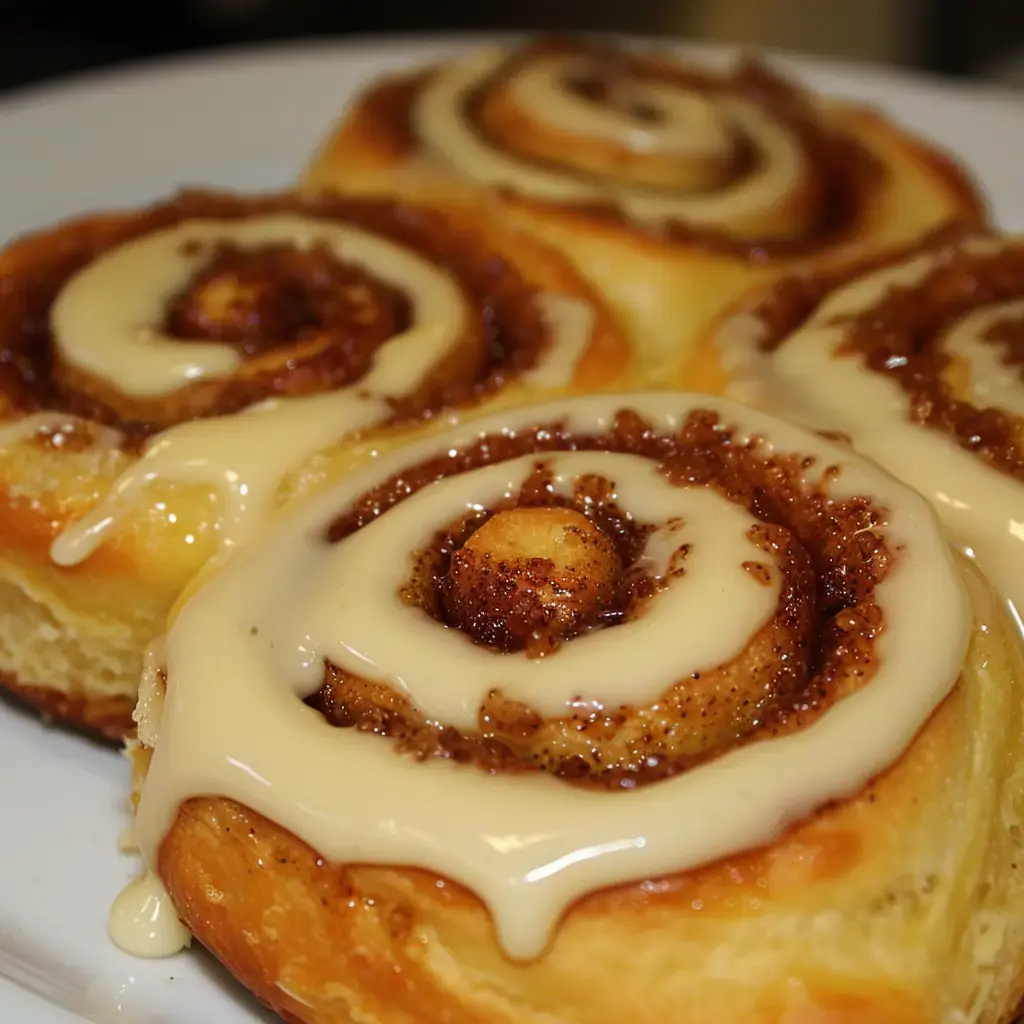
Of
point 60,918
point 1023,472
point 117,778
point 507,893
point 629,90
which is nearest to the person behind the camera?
point 507,893

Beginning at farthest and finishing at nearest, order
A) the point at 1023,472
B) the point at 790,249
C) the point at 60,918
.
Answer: the point at 790,249
the point at 1023,472
the point at 60,918

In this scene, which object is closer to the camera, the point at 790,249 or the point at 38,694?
the point at 38,694

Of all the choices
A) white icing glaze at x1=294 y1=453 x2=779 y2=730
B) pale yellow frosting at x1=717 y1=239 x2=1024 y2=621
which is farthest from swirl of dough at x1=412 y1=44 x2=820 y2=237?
white icing glaze at x1=294 y1=453 x2=779 y2=730

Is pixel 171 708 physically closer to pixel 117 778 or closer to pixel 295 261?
pixel 117 778

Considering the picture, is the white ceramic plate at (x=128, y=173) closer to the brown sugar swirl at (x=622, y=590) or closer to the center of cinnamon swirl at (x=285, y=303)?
the brown sugar swirl at (x=622, y=590)

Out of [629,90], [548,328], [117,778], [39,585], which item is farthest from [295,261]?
[629,90]

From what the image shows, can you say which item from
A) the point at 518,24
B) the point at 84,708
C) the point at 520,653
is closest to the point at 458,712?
the point at 520,653
